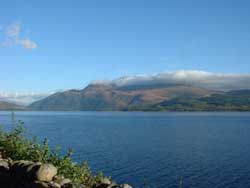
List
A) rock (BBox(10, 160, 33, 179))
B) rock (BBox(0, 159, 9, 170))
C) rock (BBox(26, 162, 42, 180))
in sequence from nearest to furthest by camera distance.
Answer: rock (BBox(26, 162, 42, 180))
rock (BBox(10, 160, 33, 179))
rock (BBox(0, 159, 9, 170))

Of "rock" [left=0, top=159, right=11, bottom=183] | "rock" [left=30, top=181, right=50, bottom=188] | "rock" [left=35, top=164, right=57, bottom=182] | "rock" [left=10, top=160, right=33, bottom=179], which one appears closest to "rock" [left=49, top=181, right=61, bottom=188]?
"rock" [left=30, top=181, right=50, bottom=188]

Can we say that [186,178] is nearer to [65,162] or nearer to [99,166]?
[99,166]

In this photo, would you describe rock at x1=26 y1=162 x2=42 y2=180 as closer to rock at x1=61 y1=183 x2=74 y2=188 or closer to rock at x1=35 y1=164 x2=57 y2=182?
rock at x1=35 y1=164 x2=57 y2=182

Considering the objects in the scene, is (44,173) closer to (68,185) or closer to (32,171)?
(32,171)

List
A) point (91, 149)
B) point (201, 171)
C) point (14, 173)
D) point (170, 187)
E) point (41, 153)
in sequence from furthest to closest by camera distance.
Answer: point (91, 149) → point (201, 171) → point (170, 187) → point (41, 153) → point (14, 173)

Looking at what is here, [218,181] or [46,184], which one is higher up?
[46,184]

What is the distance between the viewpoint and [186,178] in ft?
180

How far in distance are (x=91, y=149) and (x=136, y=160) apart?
19.0 metres

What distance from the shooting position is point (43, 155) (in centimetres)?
2325

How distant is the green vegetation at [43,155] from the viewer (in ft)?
72.0

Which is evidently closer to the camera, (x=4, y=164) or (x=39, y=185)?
(x=39, y=185)

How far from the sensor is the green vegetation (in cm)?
2195

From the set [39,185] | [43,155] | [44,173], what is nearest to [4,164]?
[43,155]

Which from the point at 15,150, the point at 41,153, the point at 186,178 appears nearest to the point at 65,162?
the point at 41,153
